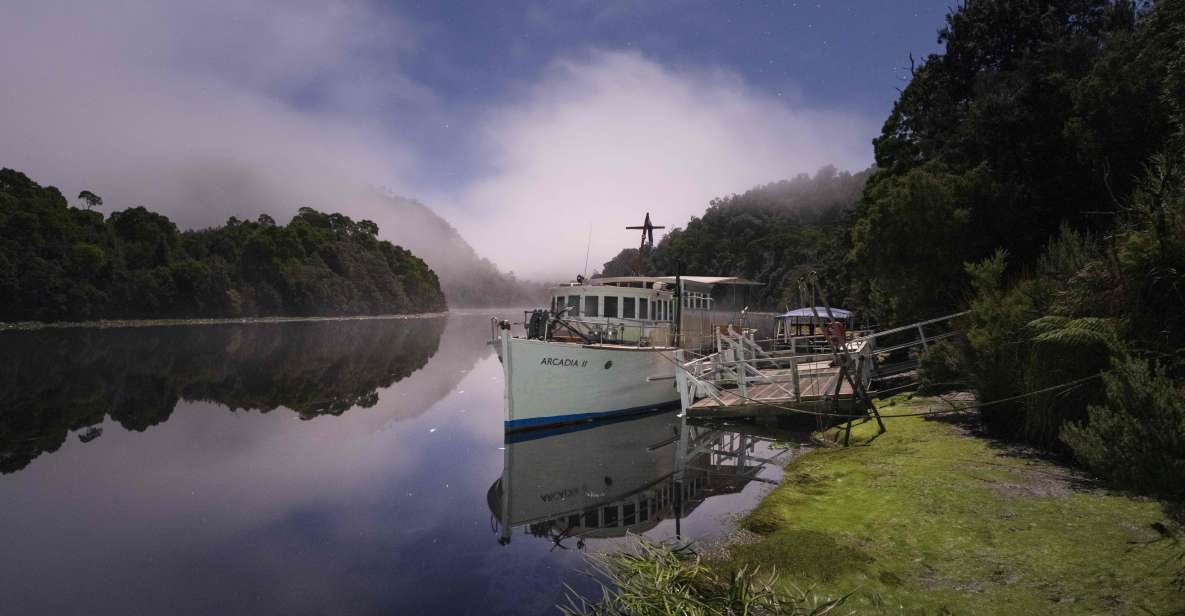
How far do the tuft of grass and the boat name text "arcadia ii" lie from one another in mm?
12971

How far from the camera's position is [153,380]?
103 feet

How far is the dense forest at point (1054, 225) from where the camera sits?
350 inches

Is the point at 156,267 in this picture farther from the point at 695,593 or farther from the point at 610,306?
the point at 695,593

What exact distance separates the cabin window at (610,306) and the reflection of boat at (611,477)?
5526mm

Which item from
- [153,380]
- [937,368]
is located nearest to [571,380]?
[937,368]

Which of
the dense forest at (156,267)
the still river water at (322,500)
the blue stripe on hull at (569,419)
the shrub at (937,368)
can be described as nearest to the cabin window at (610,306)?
the blue stripe on hull at (569,419)

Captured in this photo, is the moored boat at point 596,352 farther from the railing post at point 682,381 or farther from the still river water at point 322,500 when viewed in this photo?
the still river water at point 322,500

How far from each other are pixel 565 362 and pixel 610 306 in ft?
16.6

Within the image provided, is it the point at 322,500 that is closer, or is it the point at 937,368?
the point at 322,500

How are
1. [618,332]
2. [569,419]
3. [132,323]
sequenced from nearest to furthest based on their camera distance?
[569,419] → [618,332] → [132,323]

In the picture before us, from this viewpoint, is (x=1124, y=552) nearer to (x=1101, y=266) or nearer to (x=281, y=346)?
(x=1101, y=266)

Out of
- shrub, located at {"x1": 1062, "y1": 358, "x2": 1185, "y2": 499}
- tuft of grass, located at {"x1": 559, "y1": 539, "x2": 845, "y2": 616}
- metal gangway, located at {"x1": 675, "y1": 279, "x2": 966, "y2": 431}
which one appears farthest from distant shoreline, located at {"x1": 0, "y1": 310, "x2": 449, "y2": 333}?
shrub, located at {"x1": 1062, "y1": 358, "x2": 1185, "y2": 499}

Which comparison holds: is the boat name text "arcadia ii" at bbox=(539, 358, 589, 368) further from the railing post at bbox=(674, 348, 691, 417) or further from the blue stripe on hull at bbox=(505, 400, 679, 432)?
the railing post at bbox=(674, 348, 691, 417)

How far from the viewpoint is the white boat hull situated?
1998 centimetres
